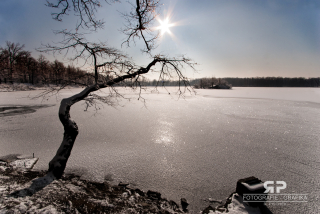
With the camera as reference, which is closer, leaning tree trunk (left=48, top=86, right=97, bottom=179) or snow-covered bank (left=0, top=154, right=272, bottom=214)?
snow-covered bank (left=0, top=154, right=272, bottom=214)

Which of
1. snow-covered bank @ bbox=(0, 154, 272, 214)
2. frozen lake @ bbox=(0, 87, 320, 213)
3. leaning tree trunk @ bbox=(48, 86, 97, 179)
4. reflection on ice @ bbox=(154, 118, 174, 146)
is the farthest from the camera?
reflection on ice @ bbox=(154, 118, 174, 146)

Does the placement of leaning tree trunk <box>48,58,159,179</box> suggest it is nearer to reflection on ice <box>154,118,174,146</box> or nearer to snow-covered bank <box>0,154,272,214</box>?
snow-covered bank <box>0,154,272,214</box>

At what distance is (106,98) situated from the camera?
8.63ft

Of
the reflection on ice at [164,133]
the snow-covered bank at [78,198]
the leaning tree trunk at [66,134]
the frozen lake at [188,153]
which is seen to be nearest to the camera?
the snow-covered bank at [78,198]

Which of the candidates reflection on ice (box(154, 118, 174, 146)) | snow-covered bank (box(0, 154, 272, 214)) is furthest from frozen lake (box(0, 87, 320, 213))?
snow-covered bank (box(0, 154, 272, 214))

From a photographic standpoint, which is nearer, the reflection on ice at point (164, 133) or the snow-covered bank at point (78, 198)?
the snow-covered bank at point (78, 198)
